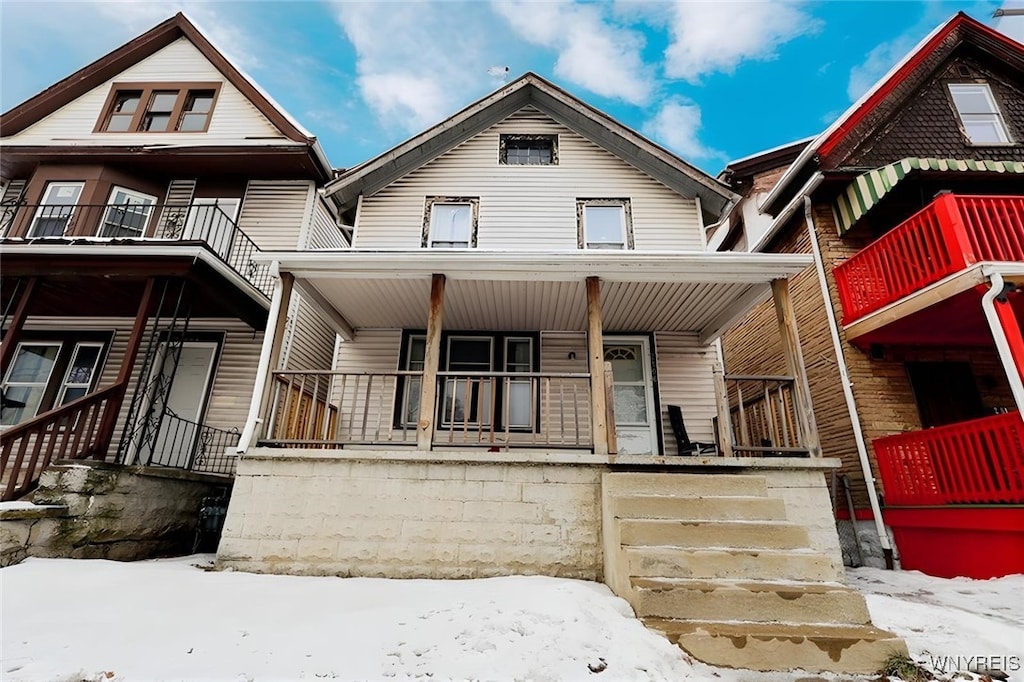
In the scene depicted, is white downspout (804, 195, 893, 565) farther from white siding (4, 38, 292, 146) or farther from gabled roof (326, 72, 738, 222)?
white siding (4, 38, 292, 146)

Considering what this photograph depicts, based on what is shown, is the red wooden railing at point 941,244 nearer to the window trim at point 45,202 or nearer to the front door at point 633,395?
the front door at point 633,395

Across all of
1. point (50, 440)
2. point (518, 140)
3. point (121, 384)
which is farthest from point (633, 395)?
point (50, 440)

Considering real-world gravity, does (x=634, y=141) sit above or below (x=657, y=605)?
above

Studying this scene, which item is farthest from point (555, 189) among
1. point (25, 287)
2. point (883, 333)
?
point (25, 287)

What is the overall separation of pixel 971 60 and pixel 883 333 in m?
7.73

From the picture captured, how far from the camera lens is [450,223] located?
31.7ft

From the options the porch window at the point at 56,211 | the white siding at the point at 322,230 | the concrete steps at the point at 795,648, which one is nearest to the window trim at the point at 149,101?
the porch window at the point at 56,211

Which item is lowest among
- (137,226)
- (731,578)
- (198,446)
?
(731,578)

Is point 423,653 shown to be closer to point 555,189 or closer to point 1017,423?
point 1017,423

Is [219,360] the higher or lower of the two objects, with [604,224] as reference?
lower

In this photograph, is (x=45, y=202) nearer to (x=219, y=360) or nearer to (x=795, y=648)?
(x=219, y=360)

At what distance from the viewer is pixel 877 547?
7.06 m

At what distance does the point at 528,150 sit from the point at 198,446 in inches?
349

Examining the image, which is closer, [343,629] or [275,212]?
[343,629]
